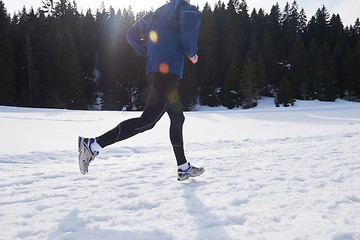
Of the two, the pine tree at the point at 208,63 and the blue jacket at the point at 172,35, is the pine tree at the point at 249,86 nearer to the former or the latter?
the pine tree at the point at 208,63

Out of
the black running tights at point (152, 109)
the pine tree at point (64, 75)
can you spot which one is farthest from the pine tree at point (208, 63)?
the black running tights at point (152, 109)

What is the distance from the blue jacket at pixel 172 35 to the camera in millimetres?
1829

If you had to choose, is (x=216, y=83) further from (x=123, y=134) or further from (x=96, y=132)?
(x=123, y=134)

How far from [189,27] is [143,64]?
3012 cm

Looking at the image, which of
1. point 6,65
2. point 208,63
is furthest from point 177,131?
point 208,63

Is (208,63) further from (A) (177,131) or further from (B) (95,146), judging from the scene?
(B) (95,146)

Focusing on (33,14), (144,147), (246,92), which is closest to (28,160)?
(144,147)

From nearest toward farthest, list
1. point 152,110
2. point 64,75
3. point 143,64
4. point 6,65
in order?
point 152,110
point 6,65
point 64,75
point 143,64

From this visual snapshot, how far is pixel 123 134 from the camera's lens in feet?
5.96

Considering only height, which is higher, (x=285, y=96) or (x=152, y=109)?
(x=285, y=96)

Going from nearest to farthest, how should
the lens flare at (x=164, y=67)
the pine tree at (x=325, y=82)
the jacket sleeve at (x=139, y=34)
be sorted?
the lens flare at (x=164, y=67) < the jacket sleeve at (x=139, y=34) < the pine tree at (x=325, y=82)

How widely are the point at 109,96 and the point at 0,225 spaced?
31139 mm

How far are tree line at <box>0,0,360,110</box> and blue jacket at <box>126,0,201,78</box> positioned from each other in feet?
86.3

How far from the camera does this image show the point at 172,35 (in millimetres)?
1938
